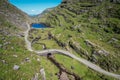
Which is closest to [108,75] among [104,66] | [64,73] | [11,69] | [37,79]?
[104,66]

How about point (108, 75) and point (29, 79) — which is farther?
point (108, 75)

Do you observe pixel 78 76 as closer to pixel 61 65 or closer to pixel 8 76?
pixel 61 65

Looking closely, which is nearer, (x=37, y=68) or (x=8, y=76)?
(x=8, y=76)

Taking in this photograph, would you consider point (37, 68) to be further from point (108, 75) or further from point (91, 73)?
point (108, 75)

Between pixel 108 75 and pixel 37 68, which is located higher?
pixel 37 68

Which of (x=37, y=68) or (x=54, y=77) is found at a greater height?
(x=37, y=68)

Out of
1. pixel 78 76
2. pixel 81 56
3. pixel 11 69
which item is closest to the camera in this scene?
pixel 11 69

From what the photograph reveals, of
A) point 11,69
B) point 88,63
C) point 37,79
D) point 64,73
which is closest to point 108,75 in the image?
point 88,63

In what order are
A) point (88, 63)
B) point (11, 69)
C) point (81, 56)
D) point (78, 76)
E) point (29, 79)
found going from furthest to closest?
point (81, 56) → point (88, 63) → point (78, 76) → point (11, 69) → point (29, 79)

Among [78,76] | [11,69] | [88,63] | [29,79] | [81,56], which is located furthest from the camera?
[81,56]
